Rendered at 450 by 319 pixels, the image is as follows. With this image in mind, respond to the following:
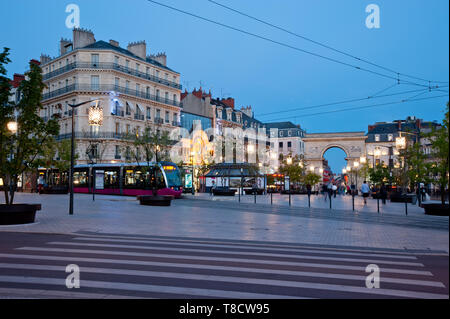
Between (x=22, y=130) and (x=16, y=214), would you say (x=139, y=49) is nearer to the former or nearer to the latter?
(x=22, y=130)

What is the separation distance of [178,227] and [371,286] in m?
9.19

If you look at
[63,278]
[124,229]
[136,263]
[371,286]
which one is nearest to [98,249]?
[136,263]

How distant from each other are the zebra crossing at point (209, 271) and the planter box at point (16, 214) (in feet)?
15.8

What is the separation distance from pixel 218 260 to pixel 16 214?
9898 mm

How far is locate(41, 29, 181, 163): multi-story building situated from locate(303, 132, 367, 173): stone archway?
120 ft

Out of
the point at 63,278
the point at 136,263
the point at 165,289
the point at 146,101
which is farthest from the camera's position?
the point at 146,101

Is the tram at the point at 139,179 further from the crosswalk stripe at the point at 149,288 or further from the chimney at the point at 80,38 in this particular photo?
the crosswalk stripe at the point at 149,288

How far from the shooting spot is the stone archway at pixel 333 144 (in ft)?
274

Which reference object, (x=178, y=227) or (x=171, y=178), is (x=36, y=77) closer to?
(x=178, y=227)

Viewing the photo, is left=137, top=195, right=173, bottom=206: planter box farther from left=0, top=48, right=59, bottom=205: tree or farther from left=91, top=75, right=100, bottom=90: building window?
left=91, top=75, right=100, bottom=90: building window

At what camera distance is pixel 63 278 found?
6.62 meters

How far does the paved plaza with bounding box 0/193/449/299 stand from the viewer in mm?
5965

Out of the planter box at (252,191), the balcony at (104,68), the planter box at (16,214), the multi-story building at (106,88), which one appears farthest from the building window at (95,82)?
the planter box at (16,214)

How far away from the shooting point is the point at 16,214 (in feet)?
48.3
